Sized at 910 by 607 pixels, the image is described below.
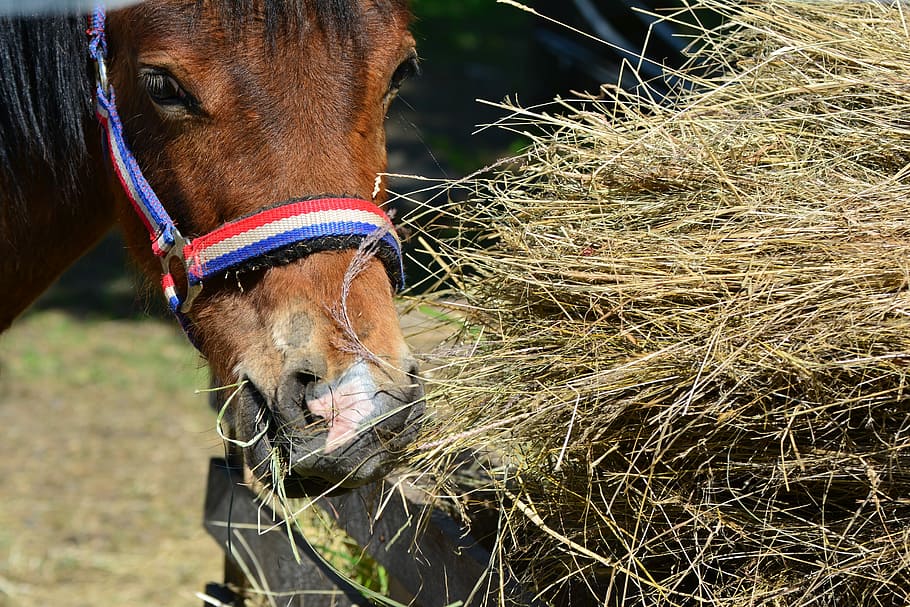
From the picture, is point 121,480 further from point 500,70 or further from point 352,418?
point 500,70

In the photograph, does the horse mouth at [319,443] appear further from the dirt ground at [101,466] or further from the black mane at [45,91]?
the dirt ground at [101,466]

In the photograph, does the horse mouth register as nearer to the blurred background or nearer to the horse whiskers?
the horse whiskers

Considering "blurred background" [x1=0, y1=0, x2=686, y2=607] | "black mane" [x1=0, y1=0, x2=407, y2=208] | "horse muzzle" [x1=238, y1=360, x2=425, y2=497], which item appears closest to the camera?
"horse muzzle" [x1=238, y1=360, x2=425, y2=497]

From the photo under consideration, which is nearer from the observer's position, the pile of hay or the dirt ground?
the pile of hay

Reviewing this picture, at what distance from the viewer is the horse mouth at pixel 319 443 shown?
1342 millimetres

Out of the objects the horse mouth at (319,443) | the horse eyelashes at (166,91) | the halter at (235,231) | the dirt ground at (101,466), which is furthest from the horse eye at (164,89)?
the dirt ground at (101,466)

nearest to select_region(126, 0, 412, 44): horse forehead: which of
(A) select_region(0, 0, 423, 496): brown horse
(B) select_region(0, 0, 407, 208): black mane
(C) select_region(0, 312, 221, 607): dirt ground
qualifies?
(A) select_region(0, 0, 423, 496): brown horse

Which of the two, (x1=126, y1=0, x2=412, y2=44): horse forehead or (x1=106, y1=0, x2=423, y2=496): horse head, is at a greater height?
(x1=126, y1=0, x2=412, y2=44): horse forehead

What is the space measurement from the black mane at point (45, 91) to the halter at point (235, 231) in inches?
2.3

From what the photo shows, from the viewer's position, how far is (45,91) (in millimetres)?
1754

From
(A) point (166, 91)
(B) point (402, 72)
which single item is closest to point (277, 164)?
(A) point (166, 91)

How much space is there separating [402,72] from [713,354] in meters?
0.92

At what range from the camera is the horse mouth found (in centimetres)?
134

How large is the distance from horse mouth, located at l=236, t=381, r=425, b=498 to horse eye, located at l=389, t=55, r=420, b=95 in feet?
2.21
